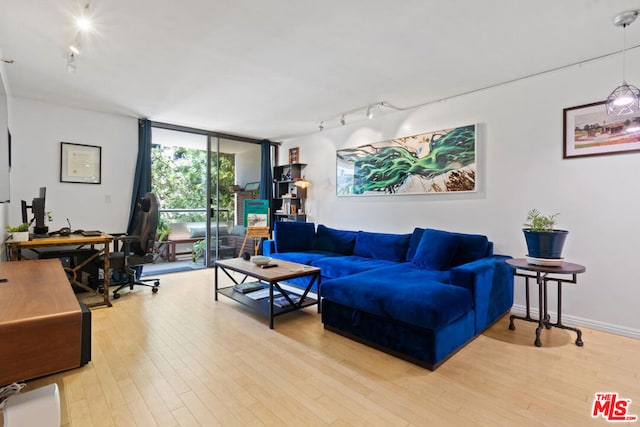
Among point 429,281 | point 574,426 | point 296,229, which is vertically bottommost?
point 574,426

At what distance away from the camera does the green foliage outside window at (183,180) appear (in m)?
5.25

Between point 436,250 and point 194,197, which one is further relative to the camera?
point 194,197

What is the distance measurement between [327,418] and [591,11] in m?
3.08

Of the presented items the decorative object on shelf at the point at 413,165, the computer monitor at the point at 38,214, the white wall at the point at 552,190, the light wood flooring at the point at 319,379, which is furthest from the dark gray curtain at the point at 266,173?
the light wood flooring at the point at 319,379

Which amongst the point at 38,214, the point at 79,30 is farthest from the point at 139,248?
the point at 79,30

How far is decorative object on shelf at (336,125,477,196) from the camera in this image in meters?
3.62

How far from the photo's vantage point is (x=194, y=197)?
5504 mm

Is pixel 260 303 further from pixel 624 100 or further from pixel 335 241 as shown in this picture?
pixel 624 100

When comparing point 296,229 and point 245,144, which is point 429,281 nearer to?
point 296,229

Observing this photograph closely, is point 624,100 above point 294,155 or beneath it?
beneath

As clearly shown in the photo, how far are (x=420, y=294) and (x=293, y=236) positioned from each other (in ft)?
8.45

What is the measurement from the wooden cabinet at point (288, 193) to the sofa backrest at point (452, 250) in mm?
2825

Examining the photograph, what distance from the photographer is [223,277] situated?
4750 millimetres

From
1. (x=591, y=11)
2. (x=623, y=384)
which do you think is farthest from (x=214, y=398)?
(x=591, y=11)
